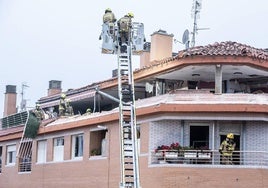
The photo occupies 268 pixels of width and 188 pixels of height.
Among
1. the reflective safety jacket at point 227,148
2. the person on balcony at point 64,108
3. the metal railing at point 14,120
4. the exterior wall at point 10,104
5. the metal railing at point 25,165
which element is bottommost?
the metal railing at point 25,165

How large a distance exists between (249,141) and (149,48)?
10640 millimetres

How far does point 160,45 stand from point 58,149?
765 centimetres

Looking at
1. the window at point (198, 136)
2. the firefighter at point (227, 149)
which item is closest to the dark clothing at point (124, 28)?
the window at point (198, 136)

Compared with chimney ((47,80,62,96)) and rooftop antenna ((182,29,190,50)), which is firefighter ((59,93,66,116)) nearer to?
rooftop antenna ((182,29,190,50))

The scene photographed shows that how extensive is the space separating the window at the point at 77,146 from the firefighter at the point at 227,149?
877 cm

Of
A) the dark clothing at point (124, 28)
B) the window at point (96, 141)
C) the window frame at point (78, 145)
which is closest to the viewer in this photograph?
the dark clothing at point (124, 28)

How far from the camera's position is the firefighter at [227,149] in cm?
2516

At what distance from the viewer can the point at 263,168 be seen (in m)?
24.7

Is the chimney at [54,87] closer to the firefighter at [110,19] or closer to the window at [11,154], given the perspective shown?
the window at [11,154]

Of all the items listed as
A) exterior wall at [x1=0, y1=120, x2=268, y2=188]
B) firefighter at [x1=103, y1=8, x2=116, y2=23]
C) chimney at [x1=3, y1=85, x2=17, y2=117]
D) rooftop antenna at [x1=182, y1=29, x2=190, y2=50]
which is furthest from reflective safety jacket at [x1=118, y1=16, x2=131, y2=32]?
chimney at [x1=3, y1=85, x2=17, y2=117]

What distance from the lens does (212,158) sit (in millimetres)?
25328

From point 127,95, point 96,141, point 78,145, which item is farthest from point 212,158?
point 78,145

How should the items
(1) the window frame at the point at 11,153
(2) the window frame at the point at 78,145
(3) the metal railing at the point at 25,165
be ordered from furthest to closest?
1. (1) the window frame at the point at 11,153
2. (3) the metal railing at the point at 25,165
3. (2) the window frame at the point at 78,145

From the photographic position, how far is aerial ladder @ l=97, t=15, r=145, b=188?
2386 centimetres
